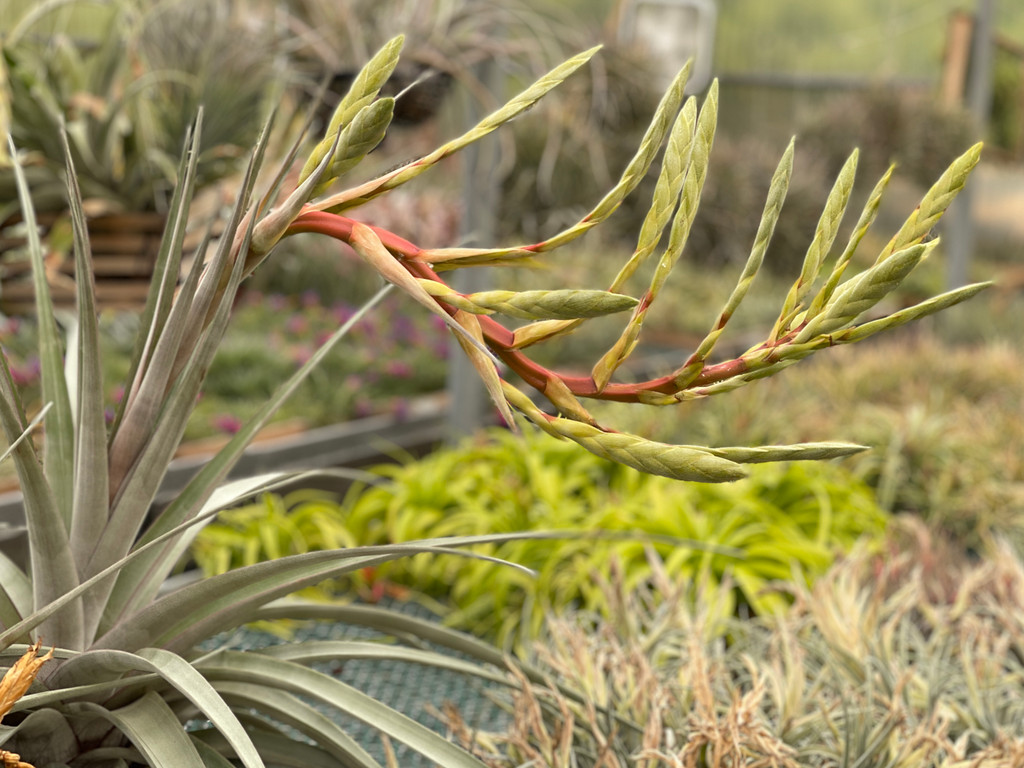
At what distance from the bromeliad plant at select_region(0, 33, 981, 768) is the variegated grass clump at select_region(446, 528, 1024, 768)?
202 mm

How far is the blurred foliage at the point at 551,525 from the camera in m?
1.88

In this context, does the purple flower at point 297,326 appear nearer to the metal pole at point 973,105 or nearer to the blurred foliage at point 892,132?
the metal pole at point 973,105

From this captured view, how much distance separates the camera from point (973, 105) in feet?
20.0

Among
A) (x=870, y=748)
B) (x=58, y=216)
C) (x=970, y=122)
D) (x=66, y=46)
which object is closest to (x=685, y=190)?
(x=870, y=748)

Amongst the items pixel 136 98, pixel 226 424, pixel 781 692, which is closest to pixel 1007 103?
pixel 226 424

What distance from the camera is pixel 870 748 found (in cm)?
103

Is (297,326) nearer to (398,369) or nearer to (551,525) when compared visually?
(398,369)

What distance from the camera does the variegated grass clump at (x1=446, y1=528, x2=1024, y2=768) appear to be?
0.98 m

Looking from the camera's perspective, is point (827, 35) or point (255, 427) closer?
point (255, 427)

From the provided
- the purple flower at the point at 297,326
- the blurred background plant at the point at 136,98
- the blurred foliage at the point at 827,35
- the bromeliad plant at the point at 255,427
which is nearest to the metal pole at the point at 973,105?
the blurred foliage at the point at 827,35

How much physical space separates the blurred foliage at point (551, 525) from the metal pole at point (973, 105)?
4.06 metres

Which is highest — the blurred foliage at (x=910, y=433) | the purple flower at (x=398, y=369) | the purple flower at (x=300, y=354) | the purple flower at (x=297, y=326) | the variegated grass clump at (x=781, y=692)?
the variegated grass clump at (x=781, y=692)

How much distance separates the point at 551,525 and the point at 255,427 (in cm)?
124

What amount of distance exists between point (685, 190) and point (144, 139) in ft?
4.70
